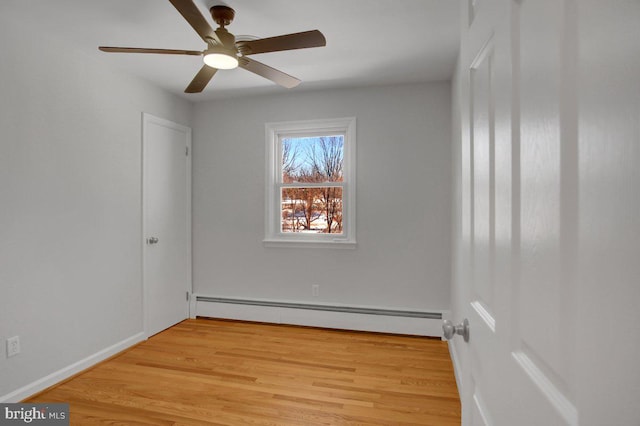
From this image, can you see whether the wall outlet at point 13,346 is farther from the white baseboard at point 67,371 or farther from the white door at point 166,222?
the white door at point 166,222

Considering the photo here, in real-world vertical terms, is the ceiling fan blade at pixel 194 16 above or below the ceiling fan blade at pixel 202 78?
above

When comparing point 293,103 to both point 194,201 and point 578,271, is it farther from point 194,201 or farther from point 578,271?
point 578,271

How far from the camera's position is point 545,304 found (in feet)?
1.61

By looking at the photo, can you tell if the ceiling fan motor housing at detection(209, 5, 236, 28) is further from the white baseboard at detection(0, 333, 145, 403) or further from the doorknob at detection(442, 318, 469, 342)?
the white baseboard at detection(0, 333, 145, 403)

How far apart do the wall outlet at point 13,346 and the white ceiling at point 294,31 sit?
2.11 m

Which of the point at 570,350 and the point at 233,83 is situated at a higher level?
the point at 233,83

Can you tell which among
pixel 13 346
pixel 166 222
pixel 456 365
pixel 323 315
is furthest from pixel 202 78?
pixel 456 365

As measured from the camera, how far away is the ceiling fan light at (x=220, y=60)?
2.01m

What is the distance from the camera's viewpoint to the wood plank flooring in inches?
83.4

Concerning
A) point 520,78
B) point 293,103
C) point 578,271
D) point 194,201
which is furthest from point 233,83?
point 578,271

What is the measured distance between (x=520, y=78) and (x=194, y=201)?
3.92 meters

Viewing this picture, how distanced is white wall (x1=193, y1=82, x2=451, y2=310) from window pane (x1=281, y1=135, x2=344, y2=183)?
253 mm

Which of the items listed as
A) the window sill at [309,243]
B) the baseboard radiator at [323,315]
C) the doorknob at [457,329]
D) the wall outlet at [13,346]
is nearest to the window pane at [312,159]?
the window sill at [309,243]

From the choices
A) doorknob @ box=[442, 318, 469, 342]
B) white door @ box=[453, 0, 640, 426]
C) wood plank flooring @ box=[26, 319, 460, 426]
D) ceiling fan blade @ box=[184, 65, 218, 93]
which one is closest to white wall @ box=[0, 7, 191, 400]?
wood plank flooring @ box=[26, 319, 460, 426]
